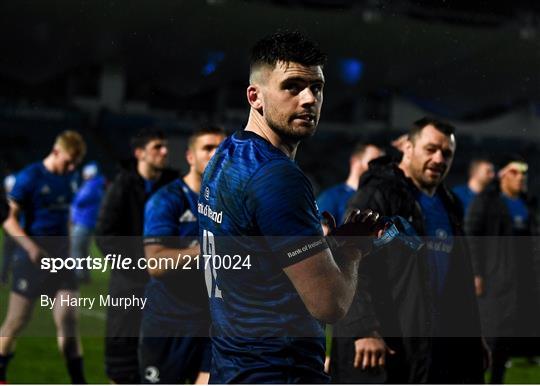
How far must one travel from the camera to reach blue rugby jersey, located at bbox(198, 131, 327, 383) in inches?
93.4

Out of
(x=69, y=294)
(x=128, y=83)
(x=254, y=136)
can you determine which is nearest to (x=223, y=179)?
(x=254, y=136)

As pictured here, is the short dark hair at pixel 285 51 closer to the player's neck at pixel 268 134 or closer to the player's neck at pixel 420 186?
the player's neck at pixel 268 134

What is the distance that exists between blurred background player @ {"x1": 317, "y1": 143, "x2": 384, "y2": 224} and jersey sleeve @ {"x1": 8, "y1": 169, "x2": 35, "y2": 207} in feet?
6.55

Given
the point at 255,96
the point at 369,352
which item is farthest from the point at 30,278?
the point at 255,96

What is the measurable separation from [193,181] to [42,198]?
2137 mm

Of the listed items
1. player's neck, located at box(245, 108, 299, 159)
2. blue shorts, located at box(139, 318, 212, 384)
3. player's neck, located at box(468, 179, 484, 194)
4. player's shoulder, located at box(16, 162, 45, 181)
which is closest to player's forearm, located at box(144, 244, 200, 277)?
blue shorts, located at box(139, 318, 212, 384)

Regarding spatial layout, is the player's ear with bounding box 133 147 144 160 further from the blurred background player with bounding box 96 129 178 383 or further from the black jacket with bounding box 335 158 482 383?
the black jacket with bounding box 335 158 482 383

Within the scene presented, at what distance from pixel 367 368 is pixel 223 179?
1657 millimetres

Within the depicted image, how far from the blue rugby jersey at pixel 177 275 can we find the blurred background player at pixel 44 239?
133 centimetres

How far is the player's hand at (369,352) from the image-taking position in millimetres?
3848

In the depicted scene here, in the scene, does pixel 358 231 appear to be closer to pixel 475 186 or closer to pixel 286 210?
pixel 286 210

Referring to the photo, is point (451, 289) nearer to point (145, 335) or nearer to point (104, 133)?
point (145, 335)

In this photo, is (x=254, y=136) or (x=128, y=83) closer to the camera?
(x=254, y=136)

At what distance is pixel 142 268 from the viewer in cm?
521
